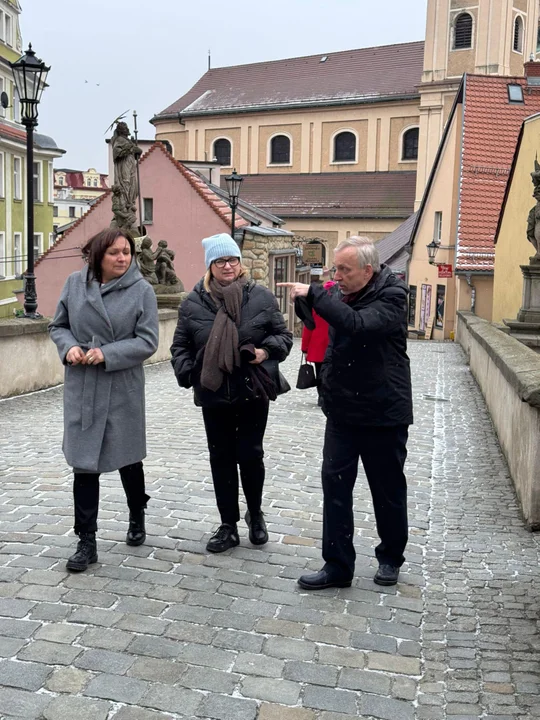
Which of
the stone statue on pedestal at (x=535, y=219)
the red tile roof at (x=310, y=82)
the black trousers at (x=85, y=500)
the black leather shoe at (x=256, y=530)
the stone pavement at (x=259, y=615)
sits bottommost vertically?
the stone pavement at (x=259, y=615)

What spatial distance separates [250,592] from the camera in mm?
4555

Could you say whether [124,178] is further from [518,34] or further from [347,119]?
[347,119]

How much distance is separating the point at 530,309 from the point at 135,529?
11.4m

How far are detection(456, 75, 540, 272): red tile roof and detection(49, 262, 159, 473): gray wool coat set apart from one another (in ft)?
83.8

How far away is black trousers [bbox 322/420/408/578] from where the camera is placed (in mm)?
4613

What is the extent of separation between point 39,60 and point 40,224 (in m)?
38.4

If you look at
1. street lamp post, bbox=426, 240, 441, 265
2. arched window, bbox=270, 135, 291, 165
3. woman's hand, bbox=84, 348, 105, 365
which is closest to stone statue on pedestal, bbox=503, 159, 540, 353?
woman's hand, bbox=84, 348, 105, 365

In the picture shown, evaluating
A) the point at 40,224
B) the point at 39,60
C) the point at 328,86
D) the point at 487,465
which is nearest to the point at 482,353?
the point at 487,465

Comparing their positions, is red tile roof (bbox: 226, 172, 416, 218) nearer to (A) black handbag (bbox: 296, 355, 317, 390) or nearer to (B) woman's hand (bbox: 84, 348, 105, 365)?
(A) black handbag (bbox: 296, 355, 317, 390)

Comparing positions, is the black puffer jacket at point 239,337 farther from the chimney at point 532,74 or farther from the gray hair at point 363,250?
the chimney at point 532,74

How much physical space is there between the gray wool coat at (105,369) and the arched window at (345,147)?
56.5 m

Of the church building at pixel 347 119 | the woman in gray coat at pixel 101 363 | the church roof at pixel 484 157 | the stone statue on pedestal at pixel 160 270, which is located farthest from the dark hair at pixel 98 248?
the church building at pixel 347 119

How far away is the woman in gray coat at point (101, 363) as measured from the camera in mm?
4672

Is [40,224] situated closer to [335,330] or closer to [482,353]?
[482,353]
